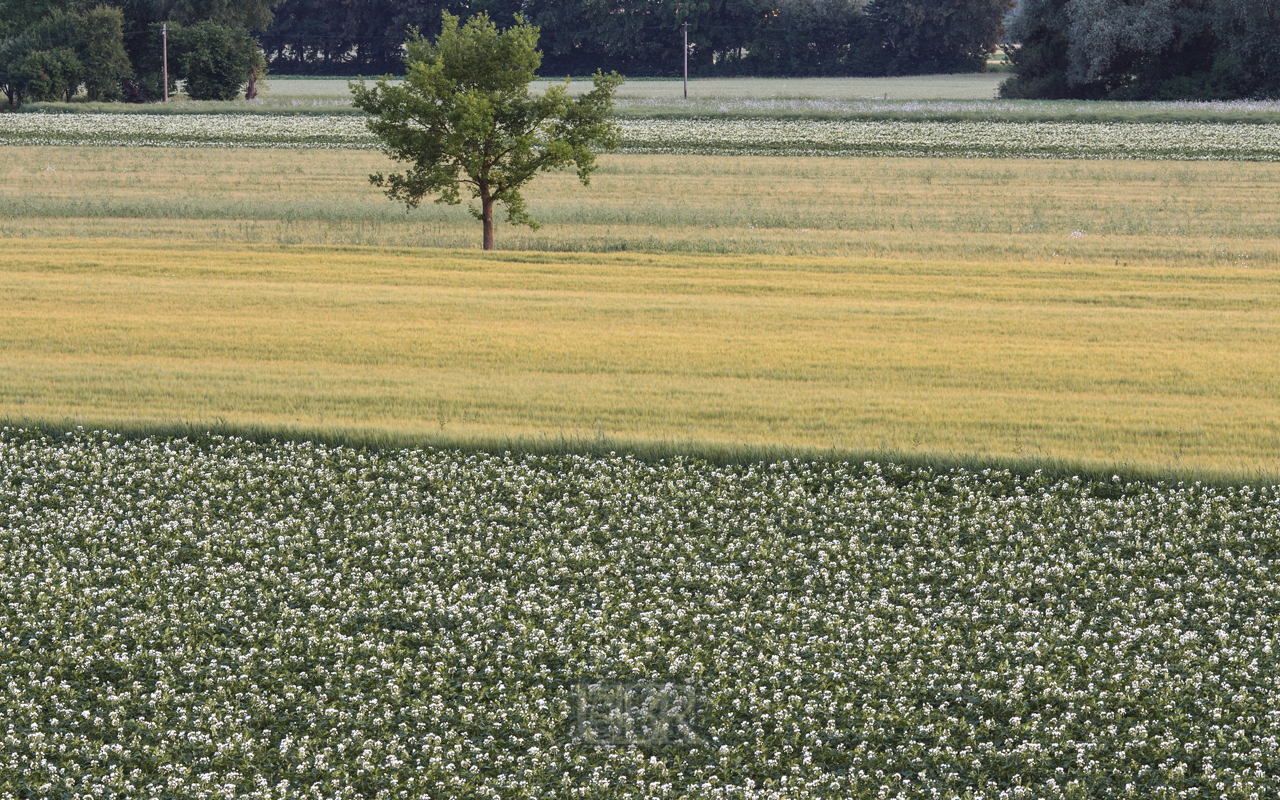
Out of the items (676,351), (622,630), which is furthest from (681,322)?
(622,630)

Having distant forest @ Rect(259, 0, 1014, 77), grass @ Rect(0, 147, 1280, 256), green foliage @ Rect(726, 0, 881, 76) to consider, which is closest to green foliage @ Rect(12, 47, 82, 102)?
grass @ Rect(0, 147, 1280, 256)

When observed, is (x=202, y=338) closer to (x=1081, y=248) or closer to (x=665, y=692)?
(x=665, y=692)

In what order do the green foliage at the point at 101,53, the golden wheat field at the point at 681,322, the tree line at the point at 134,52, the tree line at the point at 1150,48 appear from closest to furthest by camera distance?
the golden wheat field at the point at 681,322
the tree line at the point at 1150,48
the tree line at the point at 134,52
the green foliage at the point at 101,53

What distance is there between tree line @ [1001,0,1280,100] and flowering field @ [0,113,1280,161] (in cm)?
1430

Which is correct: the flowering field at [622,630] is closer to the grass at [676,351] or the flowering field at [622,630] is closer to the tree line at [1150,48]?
the grass at [676,351]

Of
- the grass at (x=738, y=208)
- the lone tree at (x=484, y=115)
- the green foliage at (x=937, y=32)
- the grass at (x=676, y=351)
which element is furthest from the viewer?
the green foliage at (x=937, y=32)

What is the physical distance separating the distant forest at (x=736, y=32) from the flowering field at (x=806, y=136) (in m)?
52.7

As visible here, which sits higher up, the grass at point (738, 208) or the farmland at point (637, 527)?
the grass at point (738, 208)

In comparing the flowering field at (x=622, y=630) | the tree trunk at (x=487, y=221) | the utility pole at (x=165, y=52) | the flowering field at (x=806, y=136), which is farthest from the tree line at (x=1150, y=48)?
the flowering field at (x=622, y=630)

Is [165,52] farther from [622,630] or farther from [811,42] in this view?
[622,630]

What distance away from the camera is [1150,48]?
251ft

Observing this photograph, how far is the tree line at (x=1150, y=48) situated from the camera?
7519 cm

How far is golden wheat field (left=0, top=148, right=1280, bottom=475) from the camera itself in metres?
14.2

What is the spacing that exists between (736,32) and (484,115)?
97.2 meters
